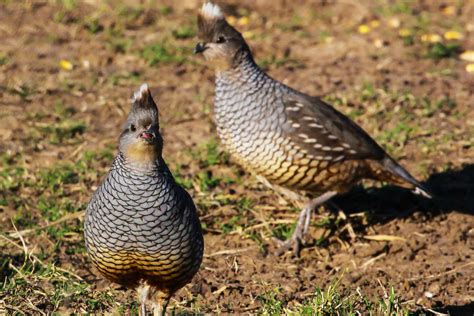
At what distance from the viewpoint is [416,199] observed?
23.6 ft

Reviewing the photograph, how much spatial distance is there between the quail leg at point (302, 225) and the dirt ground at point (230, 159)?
0.12m

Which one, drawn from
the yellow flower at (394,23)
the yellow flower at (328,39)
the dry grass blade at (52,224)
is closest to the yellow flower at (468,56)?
the yellow flower at (394,23)

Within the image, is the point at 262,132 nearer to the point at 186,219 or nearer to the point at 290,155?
the point at 290,155

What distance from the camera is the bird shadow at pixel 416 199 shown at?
22.8 feet

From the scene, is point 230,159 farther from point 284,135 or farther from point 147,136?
point 147,136

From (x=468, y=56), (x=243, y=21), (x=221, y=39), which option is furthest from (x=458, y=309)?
(x=243, y=21)

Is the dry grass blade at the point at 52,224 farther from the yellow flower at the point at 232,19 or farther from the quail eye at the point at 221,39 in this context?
the yellow flower at the point at 232,19

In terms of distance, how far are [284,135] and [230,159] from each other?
1.34 m

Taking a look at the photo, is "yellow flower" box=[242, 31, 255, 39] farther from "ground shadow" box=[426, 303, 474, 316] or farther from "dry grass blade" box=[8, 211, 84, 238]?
"ground shadow" box=[426, 303, 474, 316]

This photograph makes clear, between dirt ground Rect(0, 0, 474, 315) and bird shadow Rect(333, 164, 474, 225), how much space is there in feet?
0.05

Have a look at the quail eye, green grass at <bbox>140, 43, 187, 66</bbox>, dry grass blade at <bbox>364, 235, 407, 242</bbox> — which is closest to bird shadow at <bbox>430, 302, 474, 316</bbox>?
dry grass blade at <bbox>364, 235, 407, 242</bbox>

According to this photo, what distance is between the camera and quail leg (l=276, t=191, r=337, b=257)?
253 inches

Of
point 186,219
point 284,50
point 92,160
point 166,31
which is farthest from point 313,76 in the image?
point 186,219

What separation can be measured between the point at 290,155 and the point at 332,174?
1.23ft
